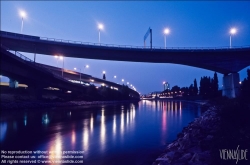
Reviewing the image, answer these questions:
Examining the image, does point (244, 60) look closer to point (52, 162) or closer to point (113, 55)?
point (113, 55)

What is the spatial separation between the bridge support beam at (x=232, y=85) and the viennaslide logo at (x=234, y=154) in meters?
44.0

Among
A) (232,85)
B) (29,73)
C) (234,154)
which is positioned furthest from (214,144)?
(232,85)

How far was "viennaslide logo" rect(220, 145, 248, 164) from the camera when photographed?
19.8ft

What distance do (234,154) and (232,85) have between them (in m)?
48.0

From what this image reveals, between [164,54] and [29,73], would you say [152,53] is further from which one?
[29,73]

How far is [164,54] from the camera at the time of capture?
165 ft

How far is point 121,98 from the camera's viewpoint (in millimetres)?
94000

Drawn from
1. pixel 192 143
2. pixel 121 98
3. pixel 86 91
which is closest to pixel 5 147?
pixel 192 143

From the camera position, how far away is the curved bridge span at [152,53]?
151ft

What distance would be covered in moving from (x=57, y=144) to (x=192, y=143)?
8.23 m

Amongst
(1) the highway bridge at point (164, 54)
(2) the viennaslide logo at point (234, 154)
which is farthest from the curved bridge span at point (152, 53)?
(2) the viennaslide logo at point (234, 154)

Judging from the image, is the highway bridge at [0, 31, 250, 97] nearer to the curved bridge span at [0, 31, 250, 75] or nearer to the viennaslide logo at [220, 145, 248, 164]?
the curved bridge span at [0, 31, 250, 75]

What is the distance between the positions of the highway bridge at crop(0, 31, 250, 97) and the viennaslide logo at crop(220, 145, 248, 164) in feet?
142

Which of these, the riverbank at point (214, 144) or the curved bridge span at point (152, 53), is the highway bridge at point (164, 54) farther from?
the riverbank at point (214, 144)
